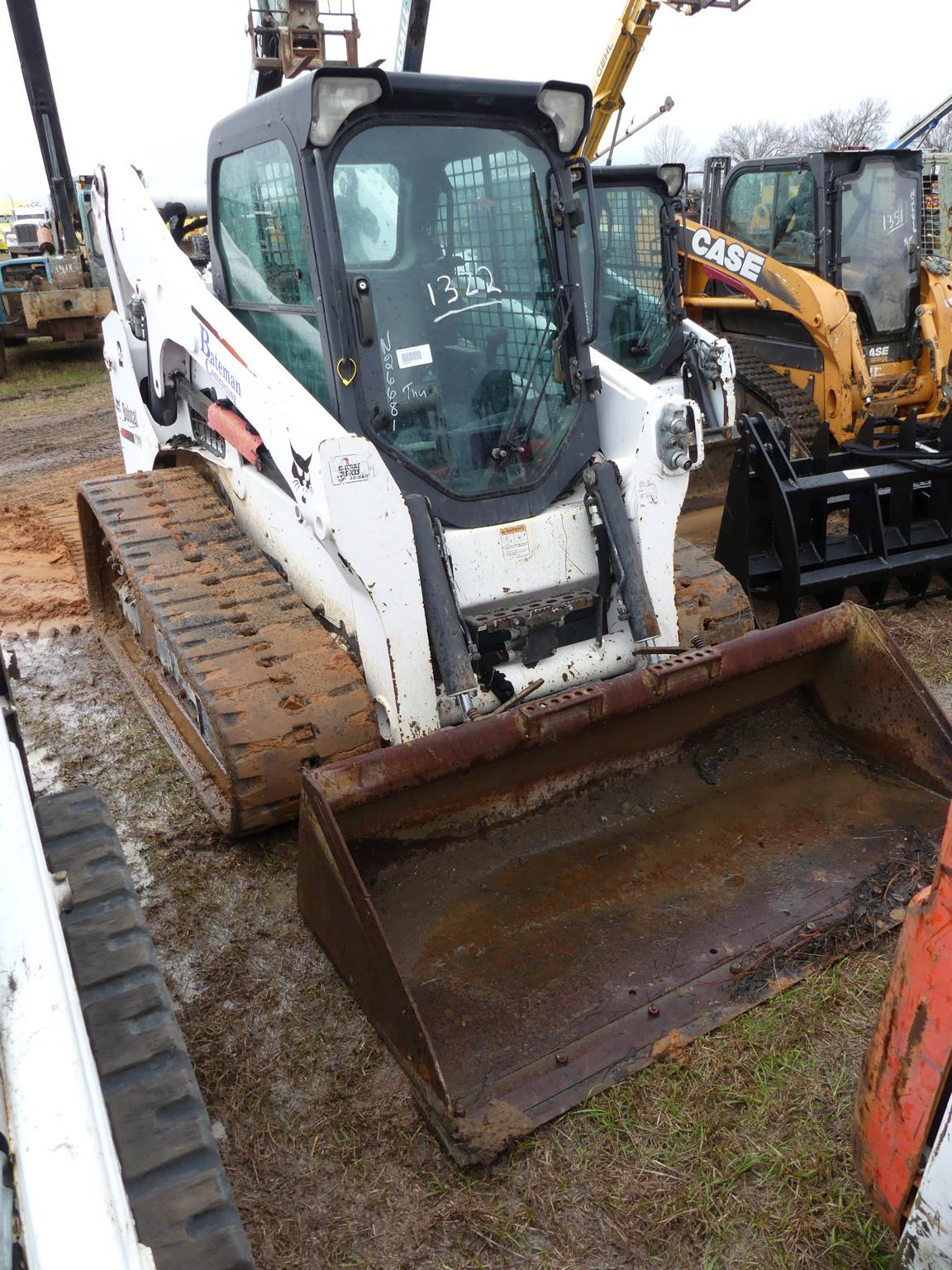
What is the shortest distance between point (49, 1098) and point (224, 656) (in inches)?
91.6

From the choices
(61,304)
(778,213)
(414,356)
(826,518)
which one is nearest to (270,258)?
(414,356)

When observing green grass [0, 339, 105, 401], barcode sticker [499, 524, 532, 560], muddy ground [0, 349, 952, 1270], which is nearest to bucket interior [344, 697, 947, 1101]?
muddy ground [0, 349, 952, 1270]

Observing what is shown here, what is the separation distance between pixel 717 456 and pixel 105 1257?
685 centimetres

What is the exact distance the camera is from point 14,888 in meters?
1.38

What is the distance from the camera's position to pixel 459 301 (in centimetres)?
353

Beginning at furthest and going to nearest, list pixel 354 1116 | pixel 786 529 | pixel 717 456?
pixel 717 456 < pixel 786 529 < pixel 354 1116

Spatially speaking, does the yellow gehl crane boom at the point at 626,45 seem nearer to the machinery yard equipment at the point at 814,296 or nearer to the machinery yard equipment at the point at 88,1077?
the machinery yard equipment at the point at 814,296

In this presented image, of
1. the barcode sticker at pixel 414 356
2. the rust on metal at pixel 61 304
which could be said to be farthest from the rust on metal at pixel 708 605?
the rust on metal at pixel 61 304

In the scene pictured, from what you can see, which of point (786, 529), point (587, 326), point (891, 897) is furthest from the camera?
point (786, 529)

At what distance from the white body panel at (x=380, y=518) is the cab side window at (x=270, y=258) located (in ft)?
0.40

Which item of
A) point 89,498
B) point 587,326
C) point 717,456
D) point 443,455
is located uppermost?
point 587,326

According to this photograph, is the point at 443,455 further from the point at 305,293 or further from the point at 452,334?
the point at 305,293

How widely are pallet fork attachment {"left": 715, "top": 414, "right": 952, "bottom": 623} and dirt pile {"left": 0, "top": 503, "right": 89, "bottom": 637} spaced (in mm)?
3482

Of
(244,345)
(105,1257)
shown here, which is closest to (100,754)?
(244,345)
